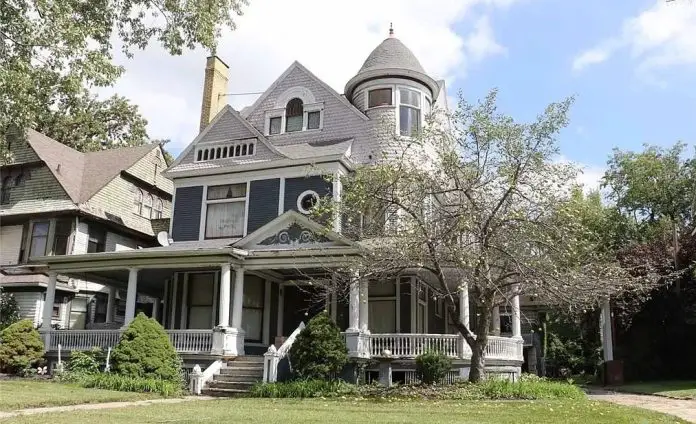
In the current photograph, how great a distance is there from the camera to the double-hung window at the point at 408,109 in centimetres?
2136

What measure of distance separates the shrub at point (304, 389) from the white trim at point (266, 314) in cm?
538

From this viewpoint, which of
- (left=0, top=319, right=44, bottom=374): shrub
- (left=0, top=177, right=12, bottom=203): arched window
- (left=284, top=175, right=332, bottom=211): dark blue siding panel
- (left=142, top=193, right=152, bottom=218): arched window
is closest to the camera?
(left=0, top=319, right=44, bottom=374): shrub

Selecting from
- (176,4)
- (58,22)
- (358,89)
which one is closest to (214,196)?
(358,89)

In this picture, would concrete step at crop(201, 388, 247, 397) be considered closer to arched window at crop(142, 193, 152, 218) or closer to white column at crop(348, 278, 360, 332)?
white column at crop(348, 278, 360, 332)

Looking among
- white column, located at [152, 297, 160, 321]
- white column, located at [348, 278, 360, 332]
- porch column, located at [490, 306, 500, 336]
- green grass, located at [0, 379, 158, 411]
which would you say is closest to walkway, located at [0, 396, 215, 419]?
green grass, located at [0, 379, 158, 411]

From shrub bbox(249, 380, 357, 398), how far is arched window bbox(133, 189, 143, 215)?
1485 centimetres

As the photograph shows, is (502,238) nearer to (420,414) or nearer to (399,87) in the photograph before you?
(420,414)

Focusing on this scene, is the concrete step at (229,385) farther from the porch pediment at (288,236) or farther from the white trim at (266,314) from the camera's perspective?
the white trim at (266,314)

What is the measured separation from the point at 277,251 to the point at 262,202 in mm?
3302

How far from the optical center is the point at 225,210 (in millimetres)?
20859

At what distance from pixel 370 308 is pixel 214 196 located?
649 centimetres

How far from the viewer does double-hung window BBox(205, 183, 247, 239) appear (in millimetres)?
20578

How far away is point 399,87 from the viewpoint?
21609 millimetres

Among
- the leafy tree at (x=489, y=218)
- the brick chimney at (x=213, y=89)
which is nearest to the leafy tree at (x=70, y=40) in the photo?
the leafy tree at (x=489, y=218)
